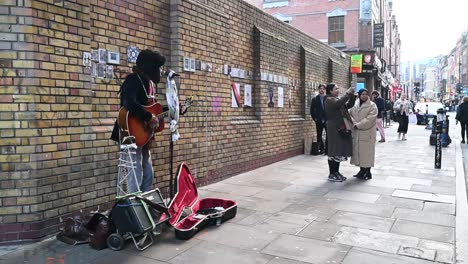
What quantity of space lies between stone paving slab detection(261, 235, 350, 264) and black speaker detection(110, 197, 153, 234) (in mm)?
1248

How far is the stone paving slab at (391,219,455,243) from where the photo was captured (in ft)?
16.1

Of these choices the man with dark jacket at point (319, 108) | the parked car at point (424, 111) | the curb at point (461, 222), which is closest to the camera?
the curb at point (461, 222)

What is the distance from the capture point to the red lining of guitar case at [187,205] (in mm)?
4785

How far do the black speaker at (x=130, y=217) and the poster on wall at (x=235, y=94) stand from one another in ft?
14.9

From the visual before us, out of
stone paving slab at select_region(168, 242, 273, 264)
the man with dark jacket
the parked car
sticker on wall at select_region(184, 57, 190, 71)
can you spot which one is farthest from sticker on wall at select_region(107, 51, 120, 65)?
the parked car

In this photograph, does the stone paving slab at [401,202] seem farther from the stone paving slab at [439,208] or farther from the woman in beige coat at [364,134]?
the woman in beige coat at [364,134]

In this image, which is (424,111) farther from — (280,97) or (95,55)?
(95,55)

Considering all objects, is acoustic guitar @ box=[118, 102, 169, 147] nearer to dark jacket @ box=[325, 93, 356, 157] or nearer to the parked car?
dark jacket @ box=[325, 93, 356, 157]

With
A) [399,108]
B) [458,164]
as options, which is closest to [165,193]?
[458,164]

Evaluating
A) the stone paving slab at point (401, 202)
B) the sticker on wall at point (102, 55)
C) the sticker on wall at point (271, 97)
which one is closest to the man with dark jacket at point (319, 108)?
the sticker on wall at point (271, 97)

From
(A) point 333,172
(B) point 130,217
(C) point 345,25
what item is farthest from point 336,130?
(C) point 345,25

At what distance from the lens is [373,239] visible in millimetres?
4801

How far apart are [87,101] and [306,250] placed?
9.85ft

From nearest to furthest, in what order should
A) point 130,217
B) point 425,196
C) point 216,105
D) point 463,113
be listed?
point 130,217 < point 425,196 < point 216,105 < point 463,113
